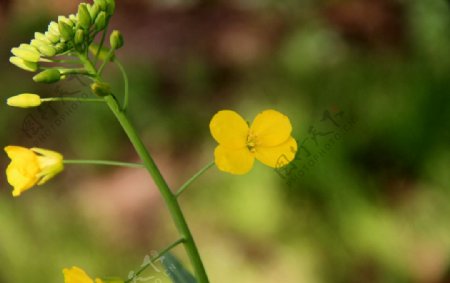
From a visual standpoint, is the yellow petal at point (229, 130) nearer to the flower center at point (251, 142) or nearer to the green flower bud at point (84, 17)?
the flower center at point (251, 142)

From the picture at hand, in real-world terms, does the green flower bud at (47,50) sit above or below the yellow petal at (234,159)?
above

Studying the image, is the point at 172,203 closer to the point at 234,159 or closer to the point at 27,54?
the point at 234,159

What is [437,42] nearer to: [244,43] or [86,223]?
[244,43]

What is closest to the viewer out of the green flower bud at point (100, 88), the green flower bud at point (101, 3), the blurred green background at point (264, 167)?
the green flower bud at point (100, 88)

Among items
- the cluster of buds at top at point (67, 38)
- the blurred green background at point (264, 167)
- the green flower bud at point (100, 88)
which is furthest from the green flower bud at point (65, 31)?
the blurred green background at point (264, 167)

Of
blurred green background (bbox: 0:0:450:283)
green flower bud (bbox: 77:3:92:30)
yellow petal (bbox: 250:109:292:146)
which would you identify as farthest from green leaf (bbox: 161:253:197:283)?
blurred green background (bbox: 0:0:450:283)

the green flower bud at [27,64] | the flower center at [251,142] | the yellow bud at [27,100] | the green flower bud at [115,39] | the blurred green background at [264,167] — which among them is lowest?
the flower center at [251,142]

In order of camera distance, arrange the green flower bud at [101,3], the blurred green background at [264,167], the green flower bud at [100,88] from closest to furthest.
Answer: the green flower bud at [100,88]
the green flower bud at [101,3]
the blurred green background at [264,167]

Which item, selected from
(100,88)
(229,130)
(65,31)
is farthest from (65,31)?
(229,130)
